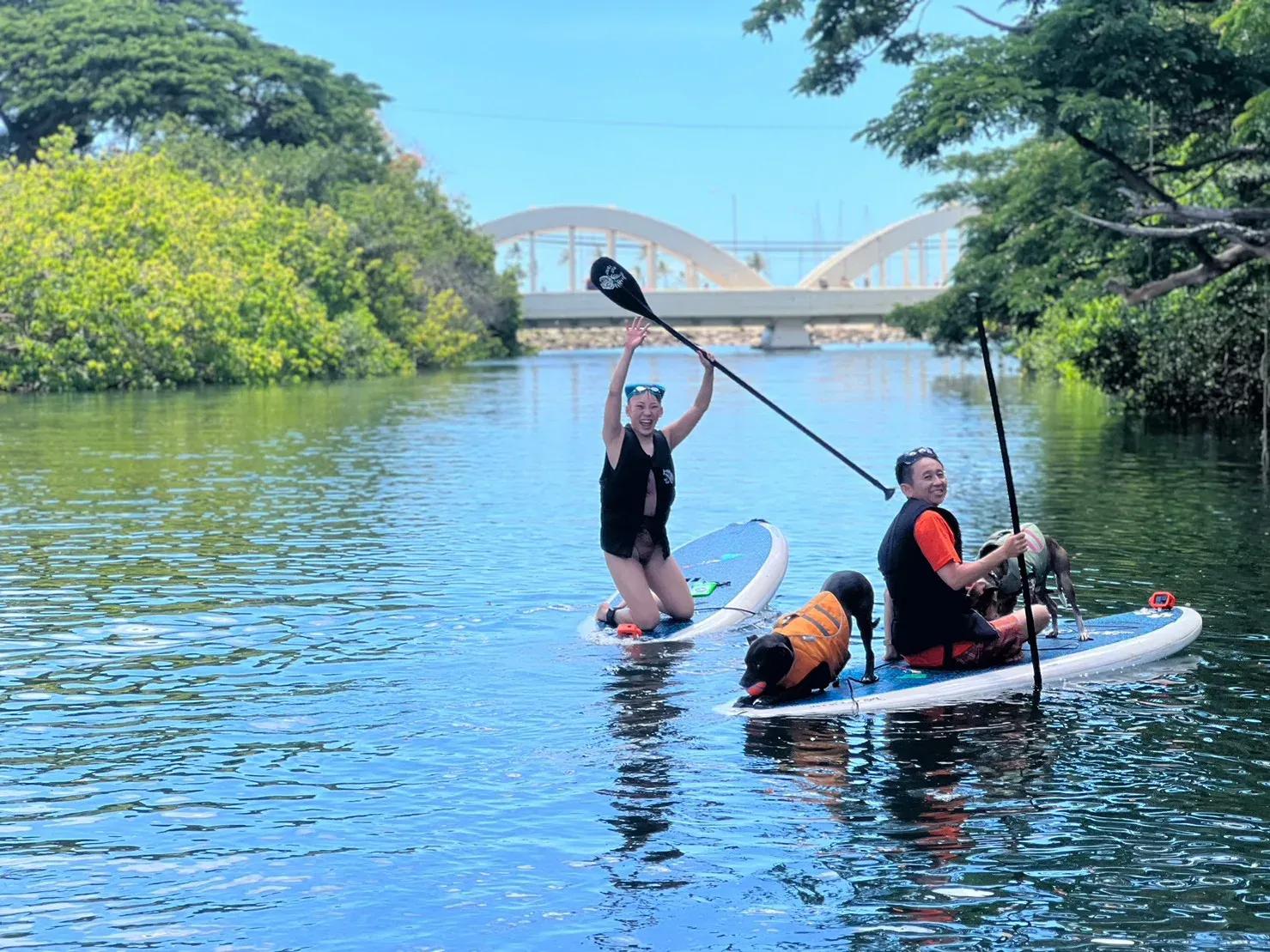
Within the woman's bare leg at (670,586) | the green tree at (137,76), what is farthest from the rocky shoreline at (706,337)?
the woman's bare leg at (670,586)

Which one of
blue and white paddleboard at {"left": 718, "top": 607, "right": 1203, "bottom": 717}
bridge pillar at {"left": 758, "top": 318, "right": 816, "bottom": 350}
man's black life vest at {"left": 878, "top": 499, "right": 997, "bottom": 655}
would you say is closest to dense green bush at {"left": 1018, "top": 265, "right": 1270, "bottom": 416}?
blue and white paddleboard at {"left": 718, "top": 607, "right": 1203, "bottom": 717}

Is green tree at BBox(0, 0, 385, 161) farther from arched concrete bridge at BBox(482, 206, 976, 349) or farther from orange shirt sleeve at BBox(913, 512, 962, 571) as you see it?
orange shirt sleeve at BBox(913, 512, 962, 571)

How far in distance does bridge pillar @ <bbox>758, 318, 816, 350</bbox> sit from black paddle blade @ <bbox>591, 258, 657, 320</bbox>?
102260 millimetres

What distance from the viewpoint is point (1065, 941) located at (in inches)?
229

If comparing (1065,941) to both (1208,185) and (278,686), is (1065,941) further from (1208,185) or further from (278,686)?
(1208,185)

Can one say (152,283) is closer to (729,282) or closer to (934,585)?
(934,585)

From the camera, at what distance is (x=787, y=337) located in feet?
373

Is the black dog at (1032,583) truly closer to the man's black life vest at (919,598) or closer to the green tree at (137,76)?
the man's black life vest at (919,598)

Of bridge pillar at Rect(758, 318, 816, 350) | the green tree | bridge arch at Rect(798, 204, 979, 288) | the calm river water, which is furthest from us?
bridge arch at Rect(798, 204, 979, 288)

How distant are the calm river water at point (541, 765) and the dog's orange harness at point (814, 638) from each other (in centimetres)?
30

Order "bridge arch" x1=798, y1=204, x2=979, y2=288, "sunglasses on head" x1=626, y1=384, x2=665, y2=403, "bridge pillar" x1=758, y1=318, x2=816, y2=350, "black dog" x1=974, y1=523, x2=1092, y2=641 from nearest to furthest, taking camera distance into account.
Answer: "black dog" x1=974, y1=523, x2=1092, y2=641, "sunglasses on head" x1=626, y1=384, x2=665, y2=403, "bridge pillar" x1=758, y1=318, x2=816, y2=350, "bridge arch" x1=798, y1=204, x2=979, y2=288

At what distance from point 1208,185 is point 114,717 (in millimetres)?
27109

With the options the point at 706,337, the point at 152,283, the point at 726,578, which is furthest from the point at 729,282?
the point at 726,578

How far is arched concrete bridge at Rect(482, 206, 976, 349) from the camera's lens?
344ft
